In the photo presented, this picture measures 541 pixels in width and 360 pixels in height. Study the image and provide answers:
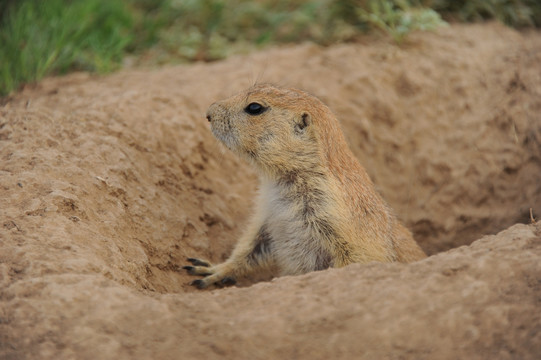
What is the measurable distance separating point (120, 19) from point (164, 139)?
111 inches

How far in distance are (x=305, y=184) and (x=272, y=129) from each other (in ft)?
1.57

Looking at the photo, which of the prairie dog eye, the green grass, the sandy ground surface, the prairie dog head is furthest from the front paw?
the green grass

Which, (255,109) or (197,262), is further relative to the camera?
(197,262)

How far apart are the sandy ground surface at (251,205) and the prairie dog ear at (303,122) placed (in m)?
1.29

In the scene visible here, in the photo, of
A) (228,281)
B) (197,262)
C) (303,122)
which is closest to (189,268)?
(197,262)

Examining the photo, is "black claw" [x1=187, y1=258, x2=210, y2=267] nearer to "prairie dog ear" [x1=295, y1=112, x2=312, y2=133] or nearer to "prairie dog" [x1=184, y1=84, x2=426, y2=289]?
"prairie dog" [x1=184, y1=84, x2=426, y2=289]

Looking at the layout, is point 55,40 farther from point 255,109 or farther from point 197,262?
point 197,262

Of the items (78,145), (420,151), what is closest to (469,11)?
(420,151)

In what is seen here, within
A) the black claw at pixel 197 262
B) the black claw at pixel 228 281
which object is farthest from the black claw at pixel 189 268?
the black claw at pixel 228 281

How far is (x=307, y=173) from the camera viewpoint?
448cm

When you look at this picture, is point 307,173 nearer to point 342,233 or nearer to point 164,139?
point 342,233

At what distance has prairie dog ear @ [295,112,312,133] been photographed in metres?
4.51

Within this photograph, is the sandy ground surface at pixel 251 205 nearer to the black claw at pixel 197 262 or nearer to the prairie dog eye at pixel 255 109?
the black claw at pixel 197 262

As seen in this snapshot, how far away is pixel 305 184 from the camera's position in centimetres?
446
